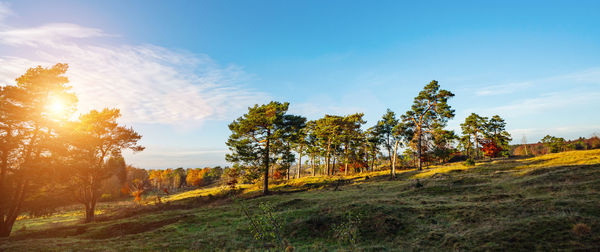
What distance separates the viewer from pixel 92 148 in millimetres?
23375

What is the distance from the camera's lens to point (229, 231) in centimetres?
1383

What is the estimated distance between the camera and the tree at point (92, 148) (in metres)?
21.8

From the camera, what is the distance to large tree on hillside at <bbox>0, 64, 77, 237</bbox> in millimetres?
15938

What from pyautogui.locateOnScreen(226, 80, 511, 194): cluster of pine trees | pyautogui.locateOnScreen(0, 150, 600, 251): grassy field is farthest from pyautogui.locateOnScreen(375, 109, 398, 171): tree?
pyautogui.locateOnScreen(0, 150, 600, 251): grassy field

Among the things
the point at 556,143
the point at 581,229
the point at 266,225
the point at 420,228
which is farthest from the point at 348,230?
the point at 556,143

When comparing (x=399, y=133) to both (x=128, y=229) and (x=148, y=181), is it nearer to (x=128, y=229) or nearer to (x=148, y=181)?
(x=128, y=229)

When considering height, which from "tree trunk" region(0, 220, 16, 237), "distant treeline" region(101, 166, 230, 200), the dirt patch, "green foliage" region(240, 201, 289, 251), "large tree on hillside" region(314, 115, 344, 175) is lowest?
"distant treeline" region(101, 166, 230, 200)

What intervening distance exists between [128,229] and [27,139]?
1034 cm

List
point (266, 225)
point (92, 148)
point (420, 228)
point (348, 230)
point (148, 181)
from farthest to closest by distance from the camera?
point (148, 181) → point (92, 148) → point (420, 228) → point (348, 230) → point (266, 225)

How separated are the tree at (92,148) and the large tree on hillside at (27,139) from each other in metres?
2.62

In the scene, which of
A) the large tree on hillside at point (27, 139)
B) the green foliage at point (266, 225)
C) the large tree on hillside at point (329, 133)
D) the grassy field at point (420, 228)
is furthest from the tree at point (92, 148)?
the large tree on hillside at point (329, 133)

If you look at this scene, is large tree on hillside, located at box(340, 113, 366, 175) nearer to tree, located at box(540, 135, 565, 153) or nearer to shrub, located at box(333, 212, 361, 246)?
shrub, located at box(333, 212, 361, 246)

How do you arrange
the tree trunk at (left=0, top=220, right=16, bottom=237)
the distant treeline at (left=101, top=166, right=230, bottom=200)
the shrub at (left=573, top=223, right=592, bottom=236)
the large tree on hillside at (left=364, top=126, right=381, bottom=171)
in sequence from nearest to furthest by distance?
the shrub at (left=573, top=223, right=592, bottom=236)
the tree trunk at (left=0, top=220, right=16, bottom=237)
the large tree on hillside at (left=364, top=126, right=381, bottom=171)
the distant treeline at (left=101, top=166, right=230, bottom=200)

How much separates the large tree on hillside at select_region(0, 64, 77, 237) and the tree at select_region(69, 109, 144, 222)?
8.60 feet
